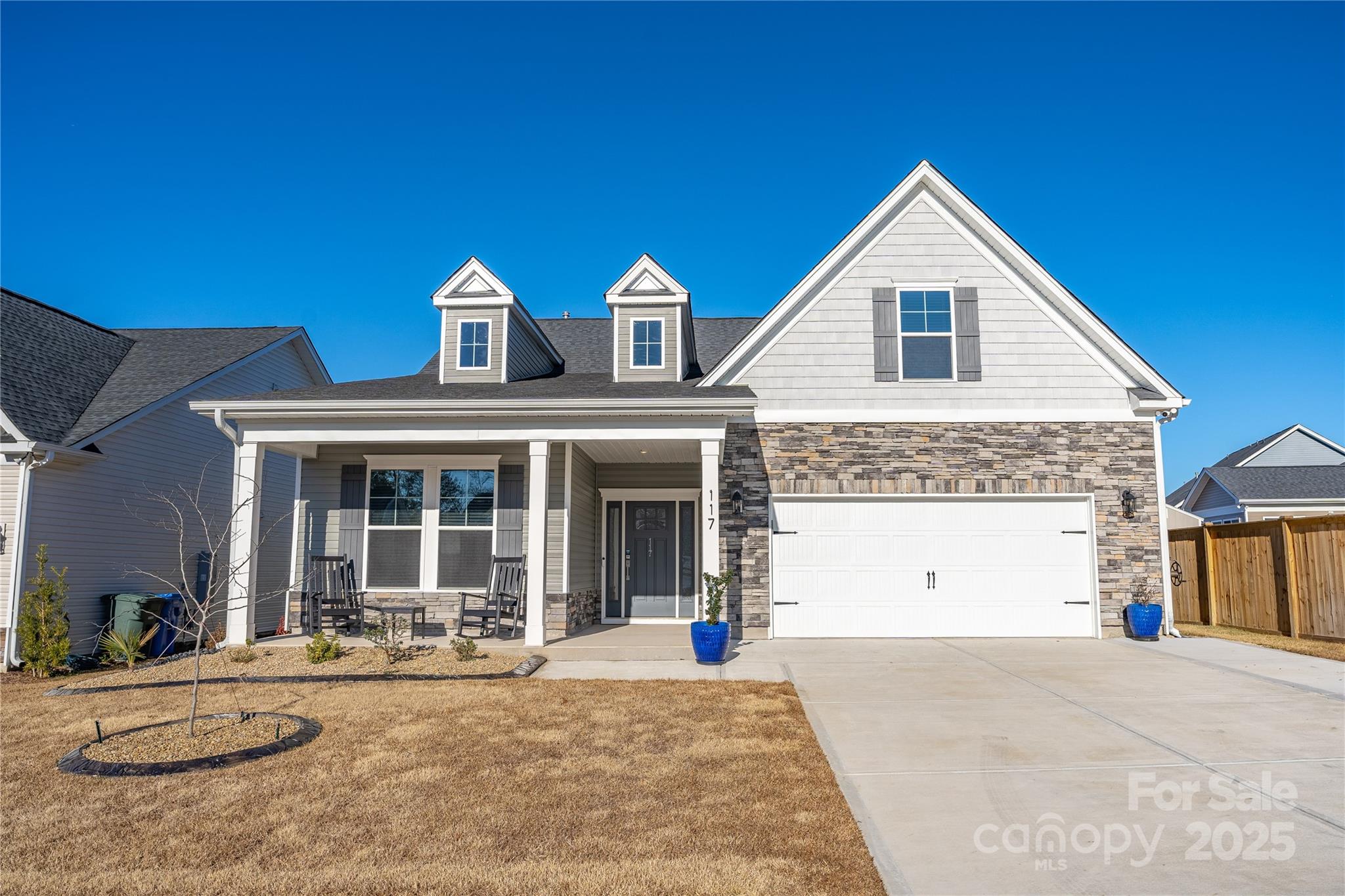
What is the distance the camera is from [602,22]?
443 inches

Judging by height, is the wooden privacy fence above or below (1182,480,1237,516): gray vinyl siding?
below

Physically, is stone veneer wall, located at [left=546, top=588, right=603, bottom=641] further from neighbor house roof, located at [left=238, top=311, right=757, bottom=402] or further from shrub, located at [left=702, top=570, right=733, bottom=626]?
neighbor house roof, located at [left=238, top=311, right=757, bottom=402]

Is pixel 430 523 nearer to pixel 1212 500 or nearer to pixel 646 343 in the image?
pixel 646 343

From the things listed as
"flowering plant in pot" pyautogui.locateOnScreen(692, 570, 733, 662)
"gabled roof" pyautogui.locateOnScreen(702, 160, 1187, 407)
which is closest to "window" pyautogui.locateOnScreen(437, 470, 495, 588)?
"gabled roof" pyautogui.locateOnScreen(702, 160, 1187, 407)

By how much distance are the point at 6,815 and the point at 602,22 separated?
36.1 feet

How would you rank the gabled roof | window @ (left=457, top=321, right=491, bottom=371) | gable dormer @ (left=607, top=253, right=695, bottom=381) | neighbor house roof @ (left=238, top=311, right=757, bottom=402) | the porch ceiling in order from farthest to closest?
window @ (left=457, top=321, right=491, bottom=371) < gable dormer @ (left=607, top=253, right=695, bottom=381) < the gabled roof < the porch ceiling < neighbor house roof @ (left=238, top=311, right=757, bottom=402)

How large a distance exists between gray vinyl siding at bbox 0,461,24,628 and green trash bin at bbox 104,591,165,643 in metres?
1.26

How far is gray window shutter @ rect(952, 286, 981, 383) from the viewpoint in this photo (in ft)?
38.0

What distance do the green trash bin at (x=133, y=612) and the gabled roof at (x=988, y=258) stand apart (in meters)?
8.58

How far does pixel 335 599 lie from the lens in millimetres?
11109

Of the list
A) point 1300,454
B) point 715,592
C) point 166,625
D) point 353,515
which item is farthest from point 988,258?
point 1300,454

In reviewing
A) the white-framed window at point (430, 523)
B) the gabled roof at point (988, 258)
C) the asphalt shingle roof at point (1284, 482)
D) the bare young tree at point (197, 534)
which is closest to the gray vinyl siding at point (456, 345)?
the white-framed window at point (430, 523)

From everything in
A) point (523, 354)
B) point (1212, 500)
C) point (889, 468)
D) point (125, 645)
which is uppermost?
point (523, 354)

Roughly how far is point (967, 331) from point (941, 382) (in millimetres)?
868
